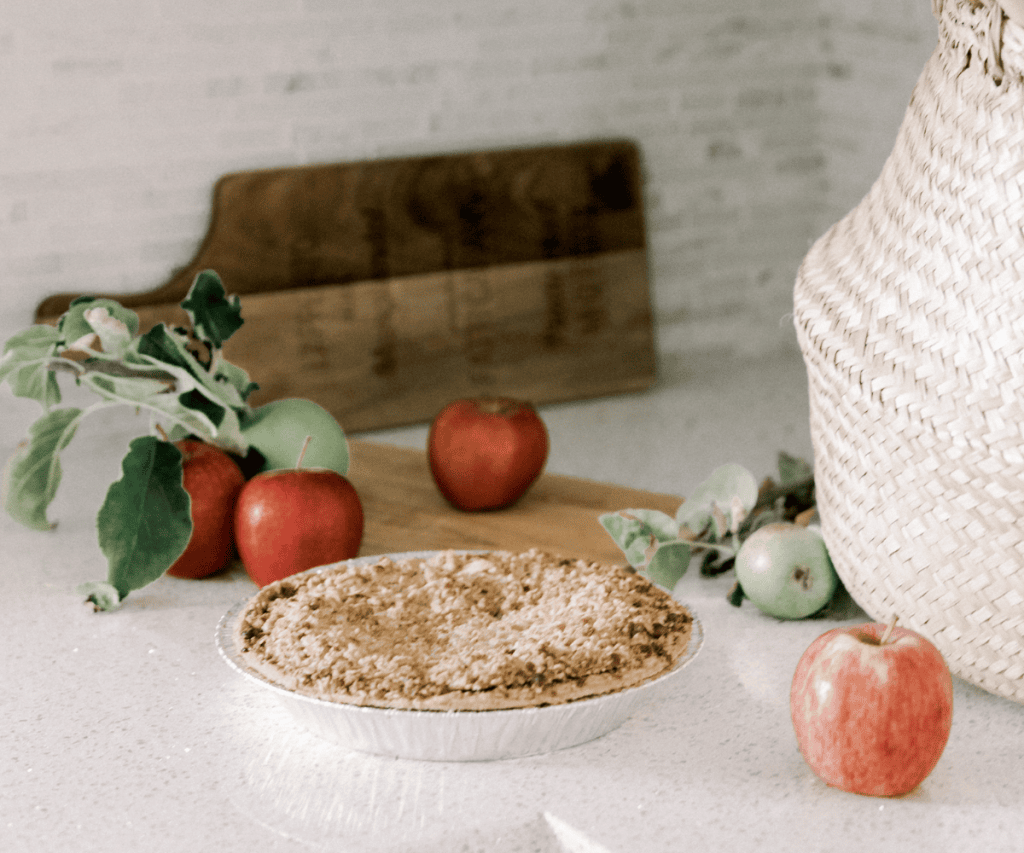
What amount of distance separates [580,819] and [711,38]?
5.80 feet

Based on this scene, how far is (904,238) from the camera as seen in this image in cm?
71

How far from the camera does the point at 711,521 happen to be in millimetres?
988

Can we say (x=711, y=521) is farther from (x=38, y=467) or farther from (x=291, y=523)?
(x=38, y=467)

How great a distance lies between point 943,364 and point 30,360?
2.41 ft

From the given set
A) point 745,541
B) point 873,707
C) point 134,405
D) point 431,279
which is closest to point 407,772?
point 873,707

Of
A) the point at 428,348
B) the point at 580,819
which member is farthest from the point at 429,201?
the point at 580,819

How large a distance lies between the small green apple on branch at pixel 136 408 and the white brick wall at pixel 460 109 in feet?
2.60

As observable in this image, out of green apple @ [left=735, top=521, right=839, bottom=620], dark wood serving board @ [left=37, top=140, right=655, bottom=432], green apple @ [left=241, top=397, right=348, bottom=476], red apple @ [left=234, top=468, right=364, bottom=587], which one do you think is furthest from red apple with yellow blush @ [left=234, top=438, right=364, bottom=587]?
dark wood serving board @ [left=37, top=140, right=655, bottom=432]

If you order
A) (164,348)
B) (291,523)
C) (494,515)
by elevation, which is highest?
(164,348)

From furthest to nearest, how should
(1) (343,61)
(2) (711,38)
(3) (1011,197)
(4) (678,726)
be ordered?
(2) (711,38) < (1) (343,61) < (4) (678,726) < (3) (1011,197)

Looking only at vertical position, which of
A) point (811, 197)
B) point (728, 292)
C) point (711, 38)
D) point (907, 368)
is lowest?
point (728, 292)

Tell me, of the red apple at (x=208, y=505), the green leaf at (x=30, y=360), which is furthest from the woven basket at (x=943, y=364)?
the green leaf at (x=30, y=360)

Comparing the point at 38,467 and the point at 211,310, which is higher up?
the point at 211,310

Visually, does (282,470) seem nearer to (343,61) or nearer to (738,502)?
(738,502)
